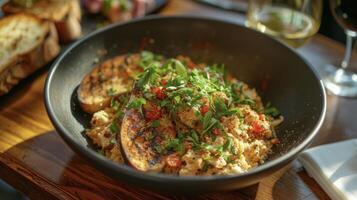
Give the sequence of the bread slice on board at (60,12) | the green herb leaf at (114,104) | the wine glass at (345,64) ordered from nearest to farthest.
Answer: the green herb leaf at (114,104) < the wine glass at (345,64) < the bread slice on board at (60,12)

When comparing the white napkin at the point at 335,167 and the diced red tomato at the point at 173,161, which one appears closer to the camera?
the diced red tomato at the point at 173,161

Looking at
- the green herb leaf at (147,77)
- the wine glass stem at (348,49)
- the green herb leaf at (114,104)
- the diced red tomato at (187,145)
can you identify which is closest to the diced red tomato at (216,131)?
the diced red tomato at (187,145)

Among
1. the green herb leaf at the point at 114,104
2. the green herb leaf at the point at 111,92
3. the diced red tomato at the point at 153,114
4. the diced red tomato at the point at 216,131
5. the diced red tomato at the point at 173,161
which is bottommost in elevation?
the green herb leaf at the point at 114,104

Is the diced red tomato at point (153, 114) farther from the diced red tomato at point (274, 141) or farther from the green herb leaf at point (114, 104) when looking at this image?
the diced red tomato at point (274, 141)

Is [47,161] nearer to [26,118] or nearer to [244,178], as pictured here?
[26,118]

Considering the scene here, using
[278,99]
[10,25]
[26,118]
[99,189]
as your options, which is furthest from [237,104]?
[10,25]

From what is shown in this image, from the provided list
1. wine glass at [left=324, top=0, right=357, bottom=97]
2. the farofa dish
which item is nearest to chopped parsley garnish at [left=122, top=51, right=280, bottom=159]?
the farofa dish
